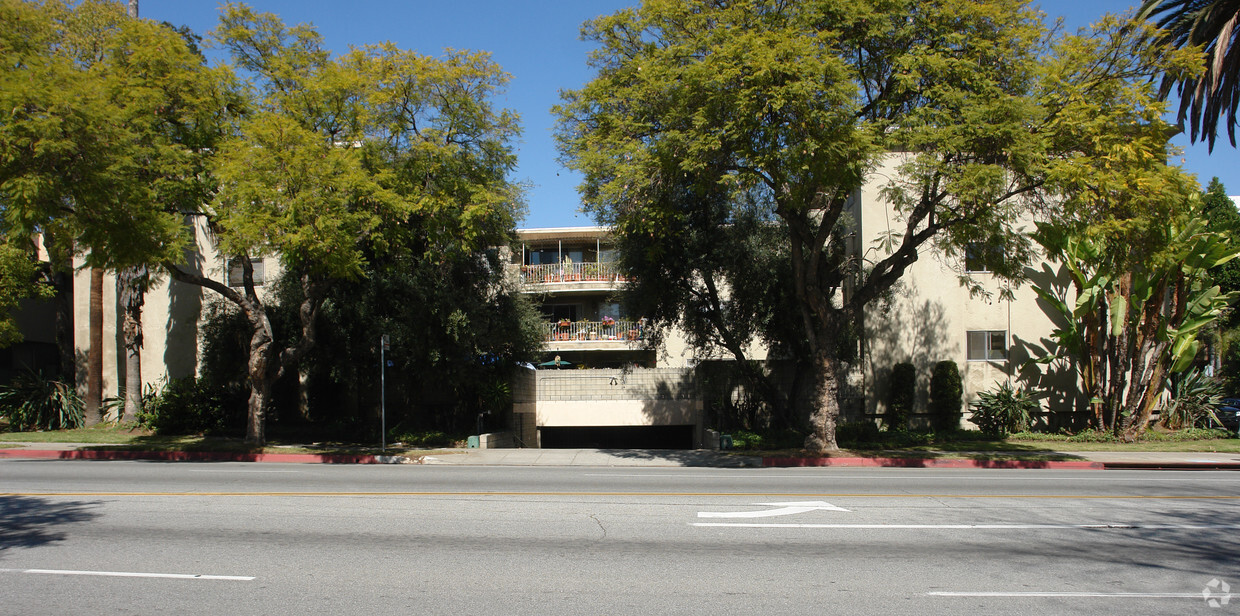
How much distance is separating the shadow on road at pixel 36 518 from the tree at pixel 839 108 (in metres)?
9.99

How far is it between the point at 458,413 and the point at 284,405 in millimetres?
5949

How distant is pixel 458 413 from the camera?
24328 millimetres

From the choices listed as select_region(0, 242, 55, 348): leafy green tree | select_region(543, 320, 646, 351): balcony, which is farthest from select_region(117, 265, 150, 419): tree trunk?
select_region(543, 320, 646, 351): balcony

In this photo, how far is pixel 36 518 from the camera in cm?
912

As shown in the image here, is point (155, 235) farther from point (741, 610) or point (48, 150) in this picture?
point (741, 610)

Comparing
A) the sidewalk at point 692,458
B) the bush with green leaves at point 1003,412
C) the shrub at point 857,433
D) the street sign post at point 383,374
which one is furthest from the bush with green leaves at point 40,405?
the bush with green leaves at point 1003,412

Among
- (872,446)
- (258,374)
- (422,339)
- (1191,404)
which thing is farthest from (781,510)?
(1191,404)

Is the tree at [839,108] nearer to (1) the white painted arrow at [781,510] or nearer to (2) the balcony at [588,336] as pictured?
(1) the white painted arrow at [781,510]

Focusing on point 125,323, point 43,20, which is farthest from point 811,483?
point 125,323

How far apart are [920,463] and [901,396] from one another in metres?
6.81

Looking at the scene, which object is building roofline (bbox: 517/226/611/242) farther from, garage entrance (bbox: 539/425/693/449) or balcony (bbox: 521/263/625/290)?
garage entrance (bbox: 539/425/693/449)

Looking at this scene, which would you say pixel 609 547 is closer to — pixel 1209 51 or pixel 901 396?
pixel 901 396

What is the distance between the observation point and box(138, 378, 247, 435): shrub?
23219mm

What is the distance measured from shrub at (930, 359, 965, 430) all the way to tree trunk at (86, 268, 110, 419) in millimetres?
25954
